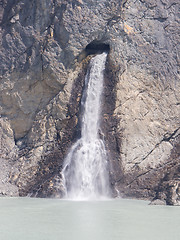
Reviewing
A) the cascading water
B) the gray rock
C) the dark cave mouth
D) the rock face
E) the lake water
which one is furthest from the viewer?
the dark cave mouth

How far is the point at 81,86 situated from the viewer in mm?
17641

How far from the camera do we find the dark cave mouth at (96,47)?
1797 cm

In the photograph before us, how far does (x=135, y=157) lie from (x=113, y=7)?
21.1 feet

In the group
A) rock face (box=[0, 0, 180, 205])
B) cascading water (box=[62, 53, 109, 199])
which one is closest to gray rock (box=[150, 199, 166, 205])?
rock face (box=[0, 0, 180, 205])

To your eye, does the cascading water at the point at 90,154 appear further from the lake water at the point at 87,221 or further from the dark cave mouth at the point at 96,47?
the lake water at the point at 87,221

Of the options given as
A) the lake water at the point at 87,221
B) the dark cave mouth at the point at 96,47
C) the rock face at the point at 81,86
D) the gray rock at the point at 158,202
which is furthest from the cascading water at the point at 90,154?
the gray rock at the point at 158,202

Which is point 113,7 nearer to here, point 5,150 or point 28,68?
point 28,68

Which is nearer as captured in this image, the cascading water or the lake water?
the lake water

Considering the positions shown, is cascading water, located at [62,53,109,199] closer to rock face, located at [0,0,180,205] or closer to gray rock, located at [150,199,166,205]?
rock face, located at [0,0,180,205]

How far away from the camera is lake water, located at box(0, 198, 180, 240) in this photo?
8570mm

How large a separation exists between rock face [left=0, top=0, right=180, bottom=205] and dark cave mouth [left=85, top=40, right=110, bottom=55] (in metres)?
0.07

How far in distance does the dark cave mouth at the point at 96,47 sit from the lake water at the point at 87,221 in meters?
6.95

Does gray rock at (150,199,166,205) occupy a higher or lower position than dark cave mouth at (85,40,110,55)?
lower

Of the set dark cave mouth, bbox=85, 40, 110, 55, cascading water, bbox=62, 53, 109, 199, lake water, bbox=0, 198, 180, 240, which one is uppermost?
dark cave mouth, bbox=85, 40, 110, 55
